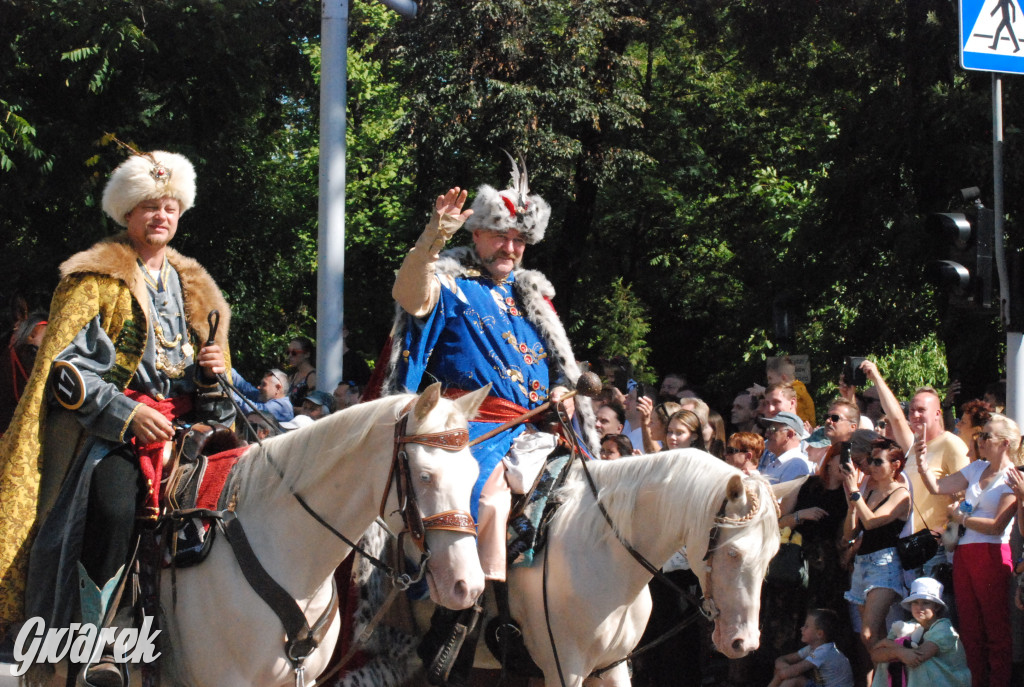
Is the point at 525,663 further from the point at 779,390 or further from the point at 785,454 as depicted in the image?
the point at 779,390

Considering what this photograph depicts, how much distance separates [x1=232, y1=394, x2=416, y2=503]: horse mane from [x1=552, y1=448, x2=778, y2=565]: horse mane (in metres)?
1.22

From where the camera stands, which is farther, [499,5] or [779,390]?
[499,5]

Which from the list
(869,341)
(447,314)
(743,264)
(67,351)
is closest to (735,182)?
(743,264)

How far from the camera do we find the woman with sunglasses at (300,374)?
11.7 metres

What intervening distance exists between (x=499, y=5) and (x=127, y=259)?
946 centimetres

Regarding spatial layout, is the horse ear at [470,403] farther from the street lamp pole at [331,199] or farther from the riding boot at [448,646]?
the street lamp pole at [331,199]

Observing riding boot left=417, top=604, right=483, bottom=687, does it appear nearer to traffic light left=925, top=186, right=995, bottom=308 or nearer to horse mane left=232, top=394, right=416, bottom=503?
horse mane left=232, top=394, right=416, bottom=503

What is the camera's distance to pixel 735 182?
19719mm

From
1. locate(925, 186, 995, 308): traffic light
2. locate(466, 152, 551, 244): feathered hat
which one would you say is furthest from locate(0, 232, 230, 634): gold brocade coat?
locate(925, 186, 995, 308): traffic light

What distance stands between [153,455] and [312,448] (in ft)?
2.49

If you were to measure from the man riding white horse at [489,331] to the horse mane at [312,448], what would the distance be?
91 centimetres

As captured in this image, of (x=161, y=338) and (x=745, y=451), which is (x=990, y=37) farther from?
(x=161, y=338)

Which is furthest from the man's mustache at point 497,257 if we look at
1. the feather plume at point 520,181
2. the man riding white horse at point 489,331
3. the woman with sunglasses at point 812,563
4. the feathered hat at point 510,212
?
the woman with sunglasses at point 812,563

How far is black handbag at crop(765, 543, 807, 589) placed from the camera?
7766 millimetres
